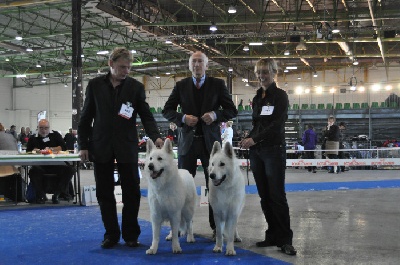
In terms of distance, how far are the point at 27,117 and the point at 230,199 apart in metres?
35.9

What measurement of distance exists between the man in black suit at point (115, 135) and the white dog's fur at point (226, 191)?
610 mm

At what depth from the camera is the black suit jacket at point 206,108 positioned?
4574mm

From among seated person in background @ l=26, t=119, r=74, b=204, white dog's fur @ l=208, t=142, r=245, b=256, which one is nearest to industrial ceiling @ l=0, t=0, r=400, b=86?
seated person in background @ l=26, t=119, r=74, b=204

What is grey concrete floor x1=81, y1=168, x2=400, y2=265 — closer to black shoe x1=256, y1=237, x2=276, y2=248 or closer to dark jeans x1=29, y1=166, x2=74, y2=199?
black shoe x1=256, y1=237, x2=276, y2=248

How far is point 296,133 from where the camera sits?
26.2 metres

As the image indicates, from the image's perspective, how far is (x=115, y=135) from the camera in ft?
14.3

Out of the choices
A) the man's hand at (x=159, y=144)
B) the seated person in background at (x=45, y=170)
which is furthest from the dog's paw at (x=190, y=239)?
the seated person in background at (x=45, y=170)

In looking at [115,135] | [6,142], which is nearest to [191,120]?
[115,135]

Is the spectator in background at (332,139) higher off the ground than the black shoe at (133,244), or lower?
higher

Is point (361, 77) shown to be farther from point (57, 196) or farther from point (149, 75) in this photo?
point (57, 196)

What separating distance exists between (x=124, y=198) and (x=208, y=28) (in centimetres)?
2009

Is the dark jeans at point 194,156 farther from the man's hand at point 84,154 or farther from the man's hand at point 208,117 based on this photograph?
the man's hand at point 84,154

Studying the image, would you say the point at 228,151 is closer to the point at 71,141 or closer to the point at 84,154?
the point at 84,154

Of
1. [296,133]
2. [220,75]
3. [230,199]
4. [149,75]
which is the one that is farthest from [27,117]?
[230,199]
